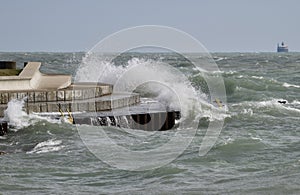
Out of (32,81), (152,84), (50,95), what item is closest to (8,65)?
(152,84)

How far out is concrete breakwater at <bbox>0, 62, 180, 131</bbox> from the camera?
68.6 feet

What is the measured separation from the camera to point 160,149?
1764 cm

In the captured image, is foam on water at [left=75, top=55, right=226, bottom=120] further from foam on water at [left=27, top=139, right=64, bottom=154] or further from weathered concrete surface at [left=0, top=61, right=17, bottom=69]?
foam on water at [left=27, top=139, right=64, bottom=154]

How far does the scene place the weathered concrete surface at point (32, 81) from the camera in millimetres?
23594

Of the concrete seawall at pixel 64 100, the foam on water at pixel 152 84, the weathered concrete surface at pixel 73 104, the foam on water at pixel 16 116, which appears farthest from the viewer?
the foam on water at pixel 152 84

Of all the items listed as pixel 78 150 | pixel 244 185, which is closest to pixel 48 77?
pixel 78 150

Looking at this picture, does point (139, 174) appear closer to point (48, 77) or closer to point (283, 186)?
point (283, 186)

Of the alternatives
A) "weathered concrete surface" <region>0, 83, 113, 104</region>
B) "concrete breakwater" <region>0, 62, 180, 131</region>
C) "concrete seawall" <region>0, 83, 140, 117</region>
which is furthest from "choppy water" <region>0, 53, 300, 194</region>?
"weathered concrete surface" <region>0, 83, 113, 104</region>

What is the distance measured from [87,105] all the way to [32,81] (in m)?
3.81

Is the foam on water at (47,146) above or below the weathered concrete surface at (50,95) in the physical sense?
below

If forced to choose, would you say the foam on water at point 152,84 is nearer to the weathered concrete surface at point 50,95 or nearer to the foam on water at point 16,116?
the weathered concrete surface at point 50,95

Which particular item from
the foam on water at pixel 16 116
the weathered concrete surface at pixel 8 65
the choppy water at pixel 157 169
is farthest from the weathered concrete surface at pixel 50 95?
the weathered concrete surface at pixel 8 65

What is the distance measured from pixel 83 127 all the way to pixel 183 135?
2876mm

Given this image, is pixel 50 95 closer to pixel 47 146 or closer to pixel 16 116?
pixel 16 116
